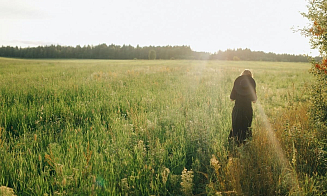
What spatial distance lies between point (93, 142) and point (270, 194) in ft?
10.7

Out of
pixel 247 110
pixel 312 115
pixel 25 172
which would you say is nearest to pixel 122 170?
pixel 25 172

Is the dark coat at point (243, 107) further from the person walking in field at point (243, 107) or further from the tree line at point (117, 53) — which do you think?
the tree line at point (117, 53)

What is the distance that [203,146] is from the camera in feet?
13.0

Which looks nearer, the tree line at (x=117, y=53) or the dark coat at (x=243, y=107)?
the dark coat at (x=243, y=107)

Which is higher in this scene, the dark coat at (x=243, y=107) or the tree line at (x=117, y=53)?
the tree line at (x=117, y=53)

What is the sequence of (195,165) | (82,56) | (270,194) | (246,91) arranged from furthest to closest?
(82,56) < (246,91) < (195,165) < (270,194)

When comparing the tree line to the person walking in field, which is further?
the tree line

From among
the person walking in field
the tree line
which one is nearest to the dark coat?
the person walking in field

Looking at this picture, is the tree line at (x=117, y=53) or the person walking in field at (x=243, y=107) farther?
the tree line at (x=117, y=53)

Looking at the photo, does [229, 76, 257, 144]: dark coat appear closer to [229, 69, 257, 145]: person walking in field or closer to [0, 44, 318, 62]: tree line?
[229, 69, 257, 145]: person walking in field

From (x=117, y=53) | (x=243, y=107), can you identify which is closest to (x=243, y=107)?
(x=243, y=107)

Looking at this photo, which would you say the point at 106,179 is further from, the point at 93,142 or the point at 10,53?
the point at 10,53

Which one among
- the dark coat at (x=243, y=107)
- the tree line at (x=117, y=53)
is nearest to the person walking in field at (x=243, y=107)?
the dark coat at (x=243, y=107)

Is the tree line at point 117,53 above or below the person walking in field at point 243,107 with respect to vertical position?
above
